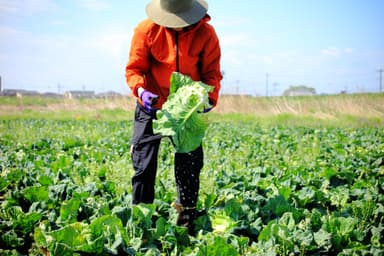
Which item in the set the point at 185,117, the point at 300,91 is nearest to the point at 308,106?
the point at 185,117

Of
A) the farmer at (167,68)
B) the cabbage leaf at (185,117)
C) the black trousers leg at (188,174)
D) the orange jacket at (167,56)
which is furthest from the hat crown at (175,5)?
the black trousers leg at (188,174)

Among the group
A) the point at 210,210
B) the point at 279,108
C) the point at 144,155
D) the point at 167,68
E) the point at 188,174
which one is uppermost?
the point at 167,68

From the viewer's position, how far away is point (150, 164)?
351cm

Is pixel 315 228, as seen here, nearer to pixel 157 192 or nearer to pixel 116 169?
pixel 157 192

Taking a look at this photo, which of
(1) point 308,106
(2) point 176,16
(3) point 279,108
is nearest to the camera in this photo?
(2) point 176,16

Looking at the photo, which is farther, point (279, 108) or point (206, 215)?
point (279, 108)

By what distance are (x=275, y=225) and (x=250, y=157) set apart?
460 centimetres

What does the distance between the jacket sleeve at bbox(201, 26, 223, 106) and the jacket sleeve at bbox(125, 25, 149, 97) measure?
20.4 inches

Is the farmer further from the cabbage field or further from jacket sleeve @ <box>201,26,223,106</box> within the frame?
the cabbage field

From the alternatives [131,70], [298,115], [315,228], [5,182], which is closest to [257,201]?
[315,228]

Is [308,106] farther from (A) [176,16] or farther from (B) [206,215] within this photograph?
(A) [176,16]

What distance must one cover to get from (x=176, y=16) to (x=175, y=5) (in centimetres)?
10

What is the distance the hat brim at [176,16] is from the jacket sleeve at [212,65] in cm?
23

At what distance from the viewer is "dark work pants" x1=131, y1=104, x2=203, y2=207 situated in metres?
3.48
